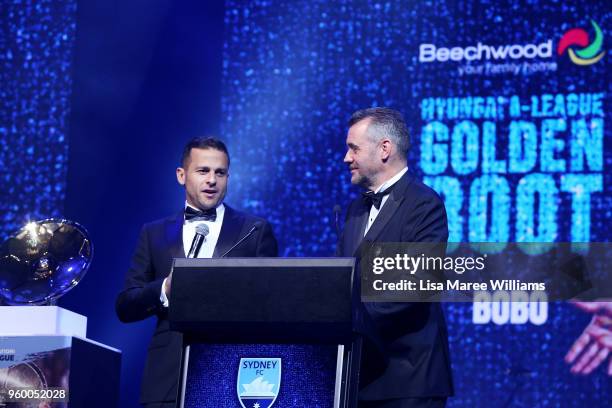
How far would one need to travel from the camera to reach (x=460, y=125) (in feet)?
15.4

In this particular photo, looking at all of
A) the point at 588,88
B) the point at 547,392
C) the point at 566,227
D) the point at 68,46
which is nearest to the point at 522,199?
the point at 566,227

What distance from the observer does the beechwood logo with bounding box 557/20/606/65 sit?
15.1 feet

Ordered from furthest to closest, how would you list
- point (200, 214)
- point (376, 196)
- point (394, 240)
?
1. point (200, 214)
2. point (376, 196)
3. point (394, 240)

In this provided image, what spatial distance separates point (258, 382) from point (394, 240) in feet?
2.69

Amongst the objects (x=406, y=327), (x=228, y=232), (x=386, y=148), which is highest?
(x=386, y=148)

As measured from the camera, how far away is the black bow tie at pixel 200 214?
331 cm

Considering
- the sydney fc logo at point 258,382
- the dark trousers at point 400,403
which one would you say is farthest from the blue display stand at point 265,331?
the dark trousers at point 400,403

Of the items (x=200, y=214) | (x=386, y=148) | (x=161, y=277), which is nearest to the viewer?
(x=386, y=148)

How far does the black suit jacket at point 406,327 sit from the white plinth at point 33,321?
2.73ft

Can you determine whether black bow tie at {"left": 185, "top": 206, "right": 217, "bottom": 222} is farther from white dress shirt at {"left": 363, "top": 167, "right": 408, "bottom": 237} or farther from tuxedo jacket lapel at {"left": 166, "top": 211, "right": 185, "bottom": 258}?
white dress shirt at {"left": 363, "top": 167, "right": 408, "bottom": 237}

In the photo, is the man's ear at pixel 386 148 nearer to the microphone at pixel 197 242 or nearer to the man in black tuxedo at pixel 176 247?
the man in black tuxedo at pixel 176 247

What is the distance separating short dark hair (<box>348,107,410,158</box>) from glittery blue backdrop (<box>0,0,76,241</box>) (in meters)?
2.56

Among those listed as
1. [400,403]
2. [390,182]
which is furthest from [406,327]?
[390,182]

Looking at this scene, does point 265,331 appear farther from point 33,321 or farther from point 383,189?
point 383,189
